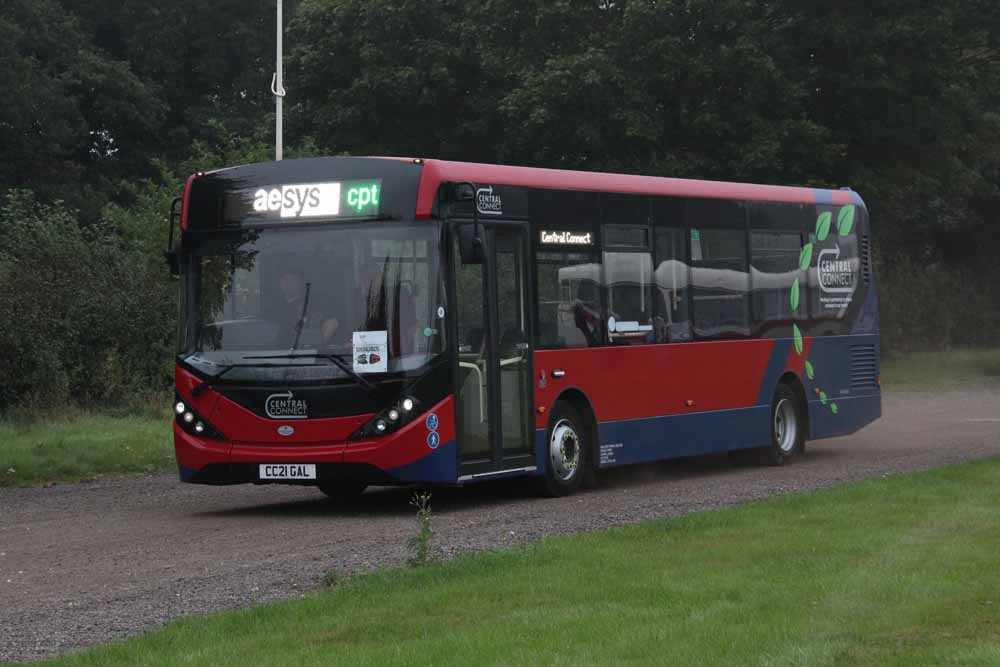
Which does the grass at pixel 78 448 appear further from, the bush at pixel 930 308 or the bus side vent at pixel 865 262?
the bush at pixel 930 308

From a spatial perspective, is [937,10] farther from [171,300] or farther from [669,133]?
[171,300]

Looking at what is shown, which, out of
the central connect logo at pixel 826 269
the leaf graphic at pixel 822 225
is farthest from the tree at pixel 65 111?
the leaf graphic at pixel 822 225

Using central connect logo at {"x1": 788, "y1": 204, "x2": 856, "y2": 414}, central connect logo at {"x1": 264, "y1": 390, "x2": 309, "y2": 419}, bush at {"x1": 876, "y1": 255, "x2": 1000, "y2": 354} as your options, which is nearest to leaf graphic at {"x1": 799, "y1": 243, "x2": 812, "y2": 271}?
central connect logo at {"x1": 788, "y1": 204, "x2": 856, "y2": 414}

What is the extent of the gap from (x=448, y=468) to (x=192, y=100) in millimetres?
40620

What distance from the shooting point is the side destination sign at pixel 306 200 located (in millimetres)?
15883

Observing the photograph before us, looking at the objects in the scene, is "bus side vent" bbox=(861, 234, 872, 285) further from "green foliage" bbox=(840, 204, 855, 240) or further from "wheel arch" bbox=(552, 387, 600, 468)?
"wheel arch" bbox=(552, 387, 600, 468)

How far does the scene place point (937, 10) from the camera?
38531 mm

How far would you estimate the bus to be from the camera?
1561 centimetres

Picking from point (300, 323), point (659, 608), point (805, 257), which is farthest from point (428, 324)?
point (805, 257)

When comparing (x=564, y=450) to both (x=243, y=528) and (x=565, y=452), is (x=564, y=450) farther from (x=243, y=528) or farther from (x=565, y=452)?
(x=243, y=528)

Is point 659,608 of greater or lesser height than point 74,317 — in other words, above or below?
below

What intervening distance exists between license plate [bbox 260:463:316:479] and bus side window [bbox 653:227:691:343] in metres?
4.88

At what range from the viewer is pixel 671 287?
1923 centimetres

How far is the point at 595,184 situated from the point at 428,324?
10.9 feet
